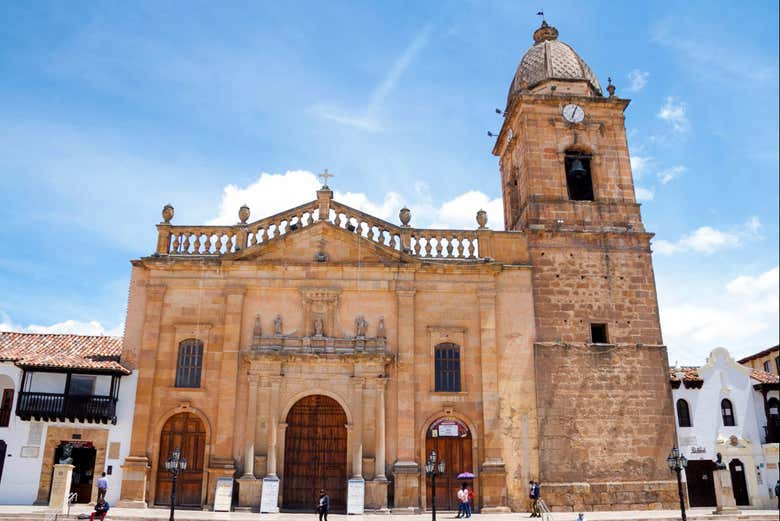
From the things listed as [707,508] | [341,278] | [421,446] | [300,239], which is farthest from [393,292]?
[707,508]

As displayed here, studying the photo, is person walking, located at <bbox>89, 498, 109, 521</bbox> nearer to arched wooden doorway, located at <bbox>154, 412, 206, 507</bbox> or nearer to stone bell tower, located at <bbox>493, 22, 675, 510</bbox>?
arched wooden doorway, located at <bbox>154, 412, 206, 507</bbox>

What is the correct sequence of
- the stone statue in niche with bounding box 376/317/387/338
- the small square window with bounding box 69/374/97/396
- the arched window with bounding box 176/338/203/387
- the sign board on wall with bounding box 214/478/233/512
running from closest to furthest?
the sign board on wall with bounding box 214/478/233/512
the small square window with bounding box 69/374/97/396
the arched window with bounding box 176/338/203/387
the stone statue in niche with bounding box 376/317/387/338

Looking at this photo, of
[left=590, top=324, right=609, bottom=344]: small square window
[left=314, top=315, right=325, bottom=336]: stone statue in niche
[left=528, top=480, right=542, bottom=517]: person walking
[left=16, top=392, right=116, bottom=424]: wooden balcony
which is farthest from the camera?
[left=590, top=324, right=609, bottom=344]: small square window

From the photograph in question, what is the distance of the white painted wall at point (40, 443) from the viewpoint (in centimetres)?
2320

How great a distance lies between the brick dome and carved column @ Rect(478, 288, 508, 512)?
34.2ft

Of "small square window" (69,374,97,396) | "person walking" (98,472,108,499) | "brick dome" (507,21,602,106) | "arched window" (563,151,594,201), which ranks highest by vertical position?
"brick dome" (507,21,602,106)

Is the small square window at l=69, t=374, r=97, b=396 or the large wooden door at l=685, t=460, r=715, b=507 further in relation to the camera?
the large wooden door at l=685, t=460, r=715, b=507

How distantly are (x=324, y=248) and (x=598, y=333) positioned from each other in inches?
455

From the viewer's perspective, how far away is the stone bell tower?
24.6m

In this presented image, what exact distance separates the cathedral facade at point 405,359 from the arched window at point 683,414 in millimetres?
2600

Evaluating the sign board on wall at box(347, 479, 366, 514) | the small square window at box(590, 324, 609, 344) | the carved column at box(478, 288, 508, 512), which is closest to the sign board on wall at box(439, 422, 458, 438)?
the carved column at box(478, 288, 508, 512)

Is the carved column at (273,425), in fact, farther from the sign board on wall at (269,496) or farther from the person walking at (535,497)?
the person walking at (535,497)

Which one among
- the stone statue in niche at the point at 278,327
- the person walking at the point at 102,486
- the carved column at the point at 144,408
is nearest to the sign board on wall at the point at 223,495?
the carved column at the point at 144,408

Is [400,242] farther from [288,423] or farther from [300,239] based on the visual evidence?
[288,423]
